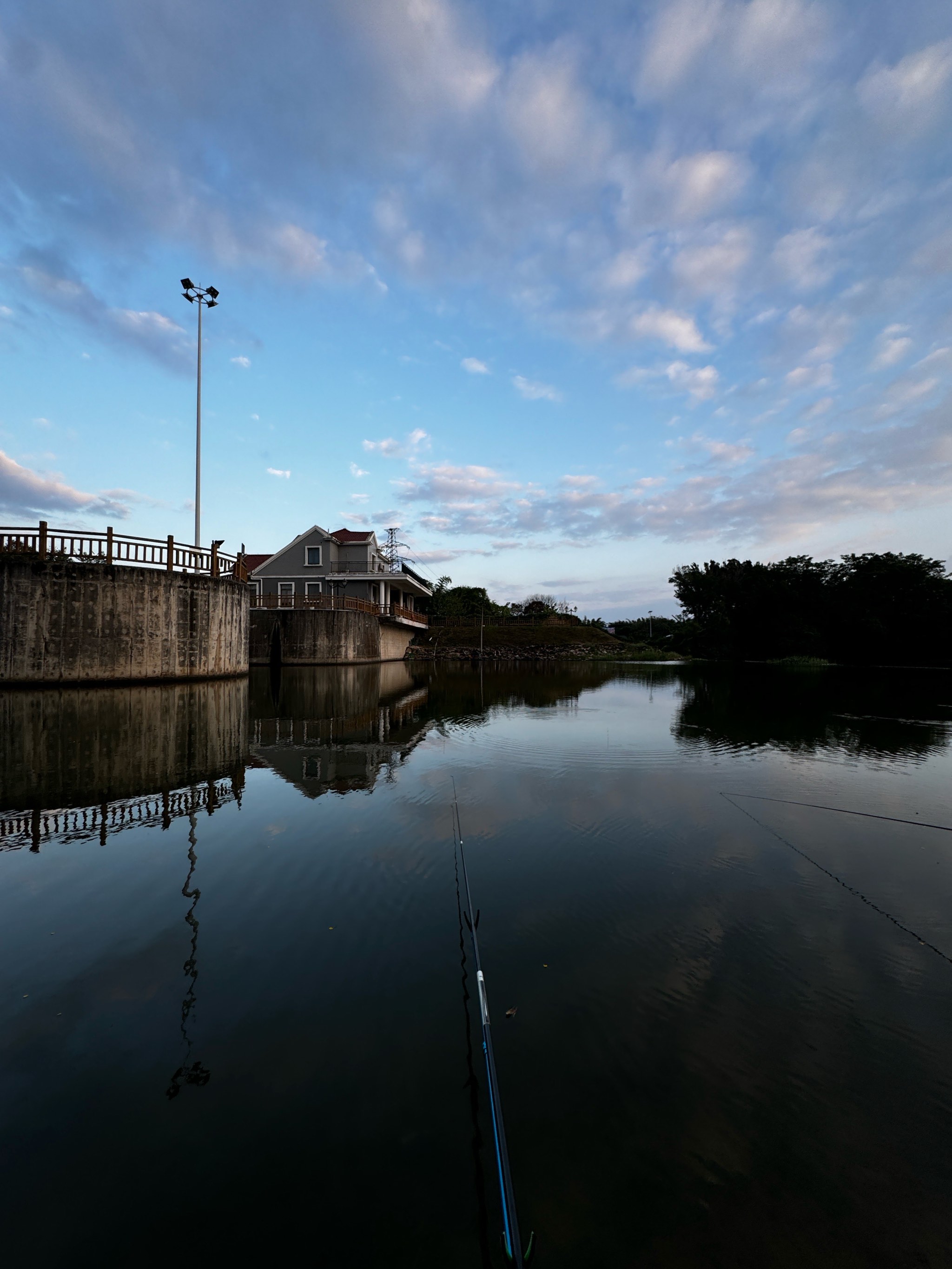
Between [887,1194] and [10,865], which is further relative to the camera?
[10,865]

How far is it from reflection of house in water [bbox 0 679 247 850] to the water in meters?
0.10

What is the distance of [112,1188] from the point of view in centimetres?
263

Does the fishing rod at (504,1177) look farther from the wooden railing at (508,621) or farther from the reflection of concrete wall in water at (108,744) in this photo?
the wooden railing at (508,621)

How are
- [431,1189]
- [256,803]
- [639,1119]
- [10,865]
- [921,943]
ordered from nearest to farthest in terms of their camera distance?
[431,1189], [639,1119], [921,943], [10,865], [256,803]

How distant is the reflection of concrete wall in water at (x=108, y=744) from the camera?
8.84 meters

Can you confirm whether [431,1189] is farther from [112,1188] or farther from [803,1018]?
[803,1018]

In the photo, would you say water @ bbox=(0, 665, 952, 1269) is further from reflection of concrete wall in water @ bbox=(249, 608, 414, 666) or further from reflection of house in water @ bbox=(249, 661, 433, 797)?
reflection of concrete wall in water @ bbox=(249, 608, 414, 666)

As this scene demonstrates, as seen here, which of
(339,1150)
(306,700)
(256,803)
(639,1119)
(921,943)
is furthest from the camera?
(306,700)

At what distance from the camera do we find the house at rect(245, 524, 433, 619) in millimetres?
46688

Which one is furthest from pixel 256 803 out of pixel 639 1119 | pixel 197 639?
pixel 197 639

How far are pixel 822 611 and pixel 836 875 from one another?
85.7 meters

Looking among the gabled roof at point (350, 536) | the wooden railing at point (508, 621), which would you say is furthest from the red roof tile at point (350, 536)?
the wooden railing at point (508, 621)

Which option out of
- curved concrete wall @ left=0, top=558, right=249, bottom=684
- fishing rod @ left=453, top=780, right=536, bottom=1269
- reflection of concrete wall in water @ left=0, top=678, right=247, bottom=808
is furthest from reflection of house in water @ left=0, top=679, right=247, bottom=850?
fishing rod @ left=453, top=780, right=536, bottom=1269

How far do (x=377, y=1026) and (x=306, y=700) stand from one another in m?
17.9
